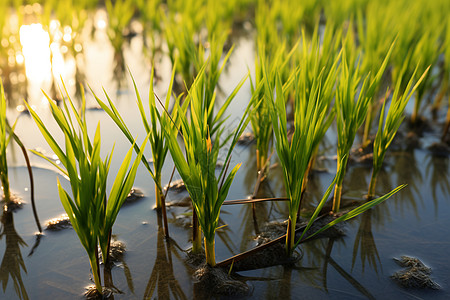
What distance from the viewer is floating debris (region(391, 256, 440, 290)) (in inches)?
56.4

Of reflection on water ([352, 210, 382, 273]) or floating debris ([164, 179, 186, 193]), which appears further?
floating debris ([164, 179, 186, 193])

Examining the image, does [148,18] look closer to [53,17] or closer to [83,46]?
[83,46]

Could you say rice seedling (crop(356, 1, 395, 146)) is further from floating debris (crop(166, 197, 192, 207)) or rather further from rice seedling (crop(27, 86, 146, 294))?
rice seedling (crop(27, 86, 146, 294))

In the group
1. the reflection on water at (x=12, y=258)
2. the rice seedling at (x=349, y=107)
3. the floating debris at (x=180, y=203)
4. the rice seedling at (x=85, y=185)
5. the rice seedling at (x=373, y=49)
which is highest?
the rice seedling at (x=373, y=49)

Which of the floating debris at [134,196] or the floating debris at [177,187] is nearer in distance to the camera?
the floating debris at [134,196]

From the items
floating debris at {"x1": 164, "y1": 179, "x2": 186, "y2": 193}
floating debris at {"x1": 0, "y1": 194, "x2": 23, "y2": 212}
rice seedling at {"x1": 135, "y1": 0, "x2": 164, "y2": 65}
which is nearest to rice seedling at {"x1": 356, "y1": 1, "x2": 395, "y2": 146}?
floating debris at {"x1": 164, "y1": 179, "x2": 186, "y2": 193}

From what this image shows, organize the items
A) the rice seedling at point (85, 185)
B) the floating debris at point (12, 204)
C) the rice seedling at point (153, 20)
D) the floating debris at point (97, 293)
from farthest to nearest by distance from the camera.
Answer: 1. the rice seedling at point (153, 20)
2. the floating debris at point (12, 204)
3. the floating debris at point (97, 293)
4. the rice seedling at point (85, 185)

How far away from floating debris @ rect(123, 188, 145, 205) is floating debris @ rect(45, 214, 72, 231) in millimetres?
267

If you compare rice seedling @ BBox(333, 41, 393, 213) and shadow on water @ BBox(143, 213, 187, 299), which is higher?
rice seedling @ BBox(333, 41, 393, 213)

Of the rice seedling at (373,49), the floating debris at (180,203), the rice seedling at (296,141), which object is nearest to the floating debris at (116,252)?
the floating debris at (180,203)

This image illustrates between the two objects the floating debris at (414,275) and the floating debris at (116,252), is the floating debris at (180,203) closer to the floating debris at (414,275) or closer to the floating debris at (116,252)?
the floating debris at (116,252)

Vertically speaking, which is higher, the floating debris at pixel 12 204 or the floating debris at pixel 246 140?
the floating debris at pixel 246 140

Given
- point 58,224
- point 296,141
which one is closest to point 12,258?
point 58,224

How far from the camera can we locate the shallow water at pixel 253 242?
4.66ft
